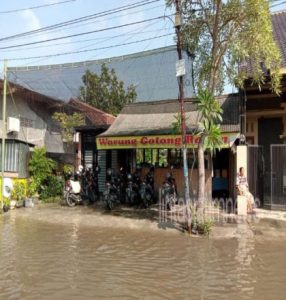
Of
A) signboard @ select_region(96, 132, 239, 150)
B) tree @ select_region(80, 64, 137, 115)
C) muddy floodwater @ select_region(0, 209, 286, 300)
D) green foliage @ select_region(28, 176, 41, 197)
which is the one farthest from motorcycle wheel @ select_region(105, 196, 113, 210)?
tree @ select_region(80, 64, 137, 115)

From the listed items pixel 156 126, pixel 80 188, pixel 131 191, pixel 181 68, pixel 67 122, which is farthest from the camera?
pixel 67 122

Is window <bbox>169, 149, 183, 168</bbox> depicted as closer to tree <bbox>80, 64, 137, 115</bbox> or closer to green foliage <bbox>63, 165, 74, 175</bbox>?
green foliage <bbox>63, 165, 74, 175</bbox>

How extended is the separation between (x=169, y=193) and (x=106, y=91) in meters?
17.7

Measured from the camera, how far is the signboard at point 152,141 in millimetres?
14314

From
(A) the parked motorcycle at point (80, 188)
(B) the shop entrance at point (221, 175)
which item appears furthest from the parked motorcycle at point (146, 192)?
(A) the parked motorcycle at point (80, 188)

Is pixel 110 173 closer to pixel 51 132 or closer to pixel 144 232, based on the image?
pixel 144 232

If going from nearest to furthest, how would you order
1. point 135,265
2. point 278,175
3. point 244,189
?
point 135,265, point 244,189, point 278,175

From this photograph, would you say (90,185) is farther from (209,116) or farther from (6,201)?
(209,116)

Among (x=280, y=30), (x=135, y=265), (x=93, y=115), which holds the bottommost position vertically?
(x=135, y=265)

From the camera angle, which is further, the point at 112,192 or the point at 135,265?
the point at 112,192

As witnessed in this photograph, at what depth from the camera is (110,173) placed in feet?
55.0

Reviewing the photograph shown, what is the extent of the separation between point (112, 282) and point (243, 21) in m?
7.67

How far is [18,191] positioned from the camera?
16.9 m

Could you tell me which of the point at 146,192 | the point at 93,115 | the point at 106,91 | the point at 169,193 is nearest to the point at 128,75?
the point at 93,115
